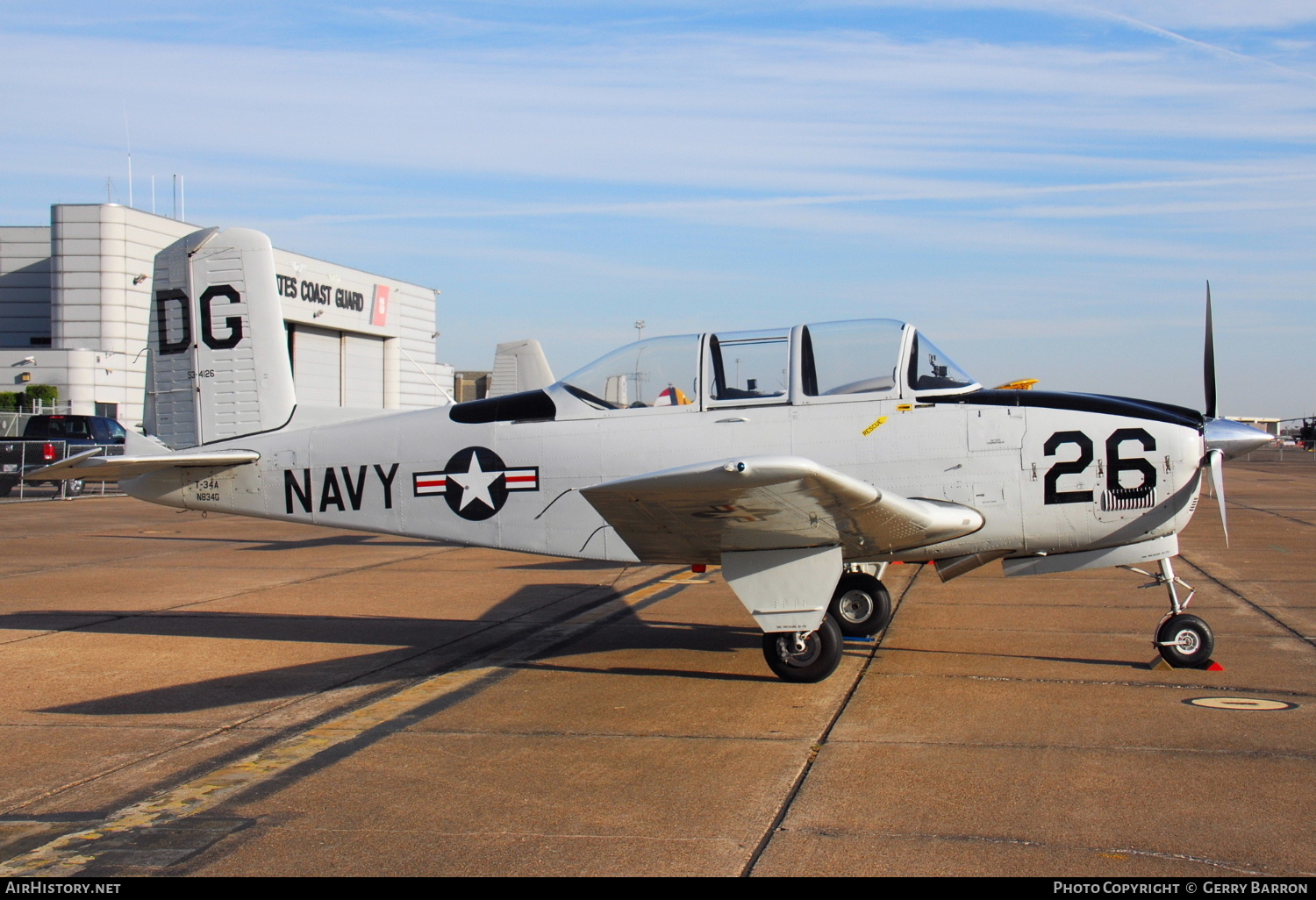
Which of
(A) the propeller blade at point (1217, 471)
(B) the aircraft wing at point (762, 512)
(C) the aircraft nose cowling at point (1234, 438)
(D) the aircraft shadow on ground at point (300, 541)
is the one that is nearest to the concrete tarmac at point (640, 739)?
(B) the aircraft wing at point (762, 512)

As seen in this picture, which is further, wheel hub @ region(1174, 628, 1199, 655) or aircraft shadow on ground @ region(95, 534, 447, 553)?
aircraft shadow on ground @ region(95, 534, 447, 553)

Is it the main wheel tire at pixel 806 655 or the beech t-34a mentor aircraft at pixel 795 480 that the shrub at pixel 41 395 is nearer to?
the beech t-34a mentor aircraft at pixel 795 480

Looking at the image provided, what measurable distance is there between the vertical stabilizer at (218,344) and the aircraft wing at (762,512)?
390 cm

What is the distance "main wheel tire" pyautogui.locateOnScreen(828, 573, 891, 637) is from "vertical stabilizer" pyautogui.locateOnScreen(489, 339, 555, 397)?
453 inches

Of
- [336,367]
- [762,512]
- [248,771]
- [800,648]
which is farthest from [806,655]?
[336,367]

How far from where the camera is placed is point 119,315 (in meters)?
49.7

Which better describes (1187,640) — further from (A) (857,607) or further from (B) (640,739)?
(B) (640,739)

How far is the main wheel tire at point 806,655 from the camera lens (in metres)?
7.07

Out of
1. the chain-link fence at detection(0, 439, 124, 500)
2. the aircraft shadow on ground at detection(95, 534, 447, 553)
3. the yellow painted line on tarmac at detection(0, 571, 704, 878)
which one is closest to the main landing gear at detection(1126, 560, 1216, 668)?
the yellow painted line on tarmac at detection(0, 571, 704, 878)

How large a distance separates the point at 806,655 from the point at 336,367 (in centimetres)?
5190

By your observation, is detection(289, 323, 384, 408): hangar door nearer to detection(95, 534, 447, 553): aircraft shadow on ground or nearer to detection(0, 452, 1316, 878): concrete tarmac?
detection(95, 534, 447, 553): aircraft shadow on ground

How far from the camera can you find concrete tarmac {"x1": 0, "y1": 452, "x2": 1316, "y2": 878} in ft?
13.5
